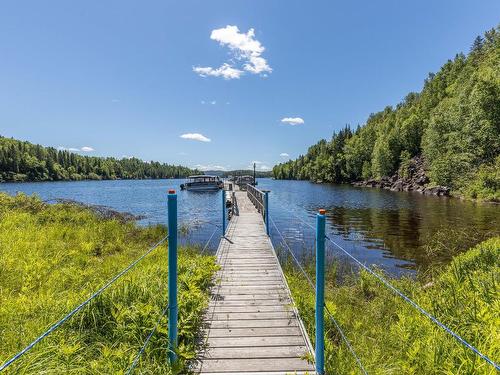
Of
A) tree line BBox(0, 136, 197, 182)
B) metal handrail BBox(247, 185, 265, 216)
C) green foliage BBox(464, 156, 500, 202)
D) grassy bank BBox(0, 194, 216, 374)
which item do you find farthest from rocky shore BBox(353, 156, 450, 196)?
tree line BBox(0, 136, 197, 182)

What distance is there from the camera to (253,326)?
14.3 ft

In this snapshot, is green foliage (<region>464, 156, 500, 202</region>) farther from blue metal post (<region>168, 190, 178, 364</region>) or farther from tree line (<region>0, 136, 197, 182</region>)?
tree line (<region>0, 136, 197, 182</region>)

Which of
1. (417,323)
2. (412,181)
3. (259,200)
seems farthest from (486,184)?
(417,323)

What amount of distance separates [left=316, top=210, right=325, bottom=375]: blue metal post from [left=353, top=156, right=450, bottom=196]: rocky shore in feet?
147

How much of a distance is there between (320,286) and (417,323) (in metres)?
2.12

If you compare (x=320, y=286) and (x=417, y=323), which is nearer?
(x=320, y=286)

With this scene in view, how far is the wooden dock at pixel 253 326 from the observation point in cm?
353

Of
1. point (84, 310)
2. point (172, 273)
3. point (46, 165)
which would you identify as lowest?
point (84, 310)

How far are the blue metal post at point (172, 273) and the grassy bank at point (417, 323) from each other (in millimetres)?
1847

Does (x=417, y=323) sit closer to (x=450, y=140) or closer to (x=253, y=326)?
(x=253, y=326)

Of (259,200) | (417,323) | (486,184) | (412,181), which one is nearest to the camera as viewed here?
(417,323)

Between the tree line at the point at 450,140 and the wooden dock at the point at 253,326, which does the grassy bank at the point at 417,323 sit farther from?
the tree line at the point at 450,140

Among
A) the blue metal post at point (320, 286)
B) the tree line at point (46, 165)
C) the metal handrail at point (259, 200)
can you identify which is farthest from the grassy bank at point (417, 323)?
the tree line at point (46, 165)

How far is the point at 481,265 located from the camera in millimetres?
6215
